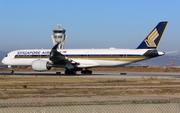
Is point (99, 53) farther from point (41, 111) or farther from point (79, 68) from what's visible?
point (41, 111)

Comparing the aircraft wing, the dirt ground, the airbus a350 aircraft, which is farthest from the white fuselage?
the dirt ground

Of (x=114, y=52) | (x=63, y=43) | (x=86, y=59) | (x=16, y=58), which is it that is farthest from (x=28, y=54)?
(x=63, y=43)

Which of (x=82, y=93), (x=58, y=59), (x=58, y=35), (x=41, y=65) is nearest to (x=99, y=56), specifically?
(x=58, y=59)

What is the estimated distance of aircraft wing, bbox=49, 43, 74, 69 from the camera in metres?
45.4

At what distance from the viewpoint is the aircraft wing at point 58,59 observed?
4540 centimetres

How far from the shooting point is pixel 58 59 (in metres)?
46.4

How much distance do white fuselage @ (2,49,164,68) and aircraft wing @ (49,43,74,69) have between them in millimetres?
1613

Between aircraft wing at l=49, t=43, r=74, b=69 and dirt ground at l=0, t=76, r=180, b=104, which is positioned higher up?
aircraft wing at l=49, t=43, r=74, b=69

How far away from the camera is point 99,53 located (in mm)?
47750

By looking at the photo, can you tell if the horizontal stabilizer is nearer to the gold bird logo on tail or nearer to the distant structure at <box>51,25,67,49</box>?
the gold bird logo on tail

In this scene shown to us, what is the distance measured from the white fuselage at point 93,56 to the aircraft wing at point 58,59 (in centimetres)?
161

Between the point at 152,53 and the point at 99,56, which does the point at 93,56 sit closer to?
the point at 99,56

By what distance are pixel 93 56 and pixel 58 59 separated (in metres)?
5.43

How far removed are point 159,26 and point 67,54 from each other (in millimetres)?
14928
